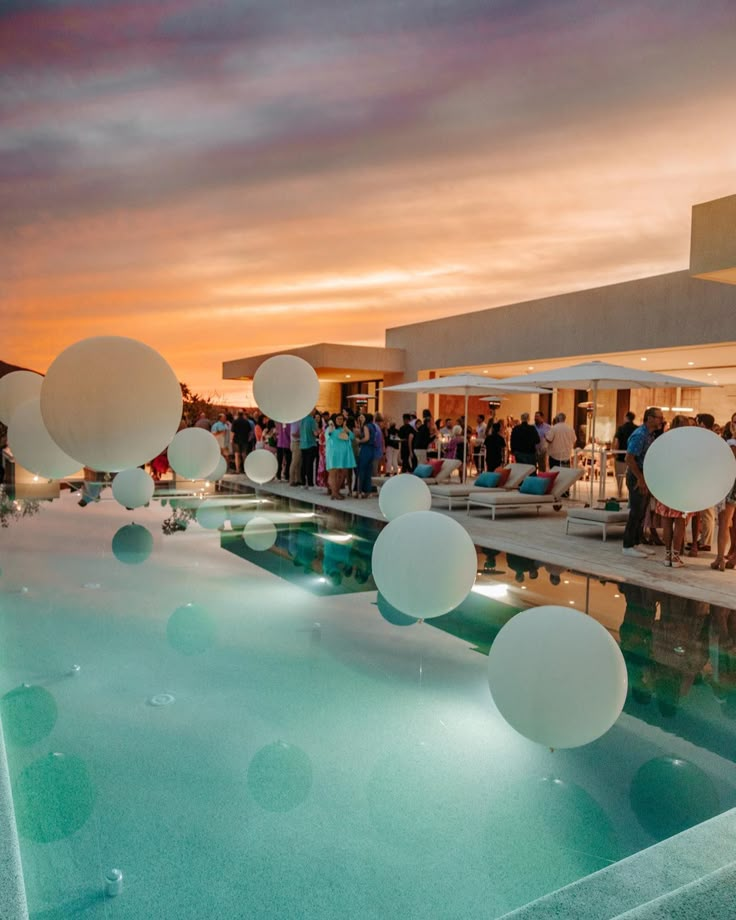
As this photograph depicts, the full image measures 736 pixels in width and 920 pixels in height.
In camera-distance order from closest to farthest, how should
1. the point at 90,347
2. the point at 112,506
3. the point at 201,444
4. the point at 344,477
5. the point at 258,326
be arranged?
1. the point at 90,347
2. the point at 201,444
3. the point at 112,506
4. the point at 344,477
5. the point at 258,326

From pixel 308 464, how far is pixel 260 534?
5463mm

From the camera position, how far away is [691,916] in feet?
6.21

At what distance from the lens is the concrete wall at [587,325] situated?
15828 millimetres

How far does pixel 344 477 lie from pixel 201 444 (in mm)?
6903

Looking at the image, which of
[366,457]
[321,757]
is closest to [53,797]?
[321,757]

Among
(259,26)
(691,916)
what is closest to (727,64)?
(259,26)

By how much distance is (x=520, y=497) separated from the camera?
1230 cm

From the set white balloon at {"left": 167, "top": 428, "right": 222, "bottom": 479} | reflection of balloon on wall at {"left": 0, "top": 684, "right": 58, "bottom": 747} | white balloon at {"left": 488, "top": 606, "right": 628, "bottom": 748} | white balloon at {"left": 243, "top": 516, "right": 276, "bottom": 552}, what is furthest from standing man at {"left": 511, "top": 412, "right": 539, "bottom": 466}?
white balloon at {"left": 488, "top": 606, "right": 628, "bottom": 748}

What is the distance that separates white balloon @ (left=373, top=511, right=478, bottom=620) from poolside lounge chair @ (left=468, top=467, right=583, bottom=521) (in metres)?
7.57

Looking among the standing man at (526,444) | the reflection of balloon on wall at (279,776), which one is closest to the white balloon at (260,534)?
the reflection of balloon on wall at (279,776)

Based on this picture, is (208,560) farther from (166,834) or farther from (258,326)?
(258,326)

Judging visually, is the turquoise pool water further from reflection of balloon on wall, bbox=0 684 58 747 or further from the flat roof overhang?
the flat roof overhang

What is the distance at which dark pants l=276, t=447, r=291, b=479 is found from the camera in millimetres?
17031

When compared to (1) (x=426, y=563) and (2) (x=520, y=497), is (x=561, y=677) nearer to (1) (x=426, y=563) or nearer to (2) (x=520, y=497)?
(1) (x=426, y=563)
